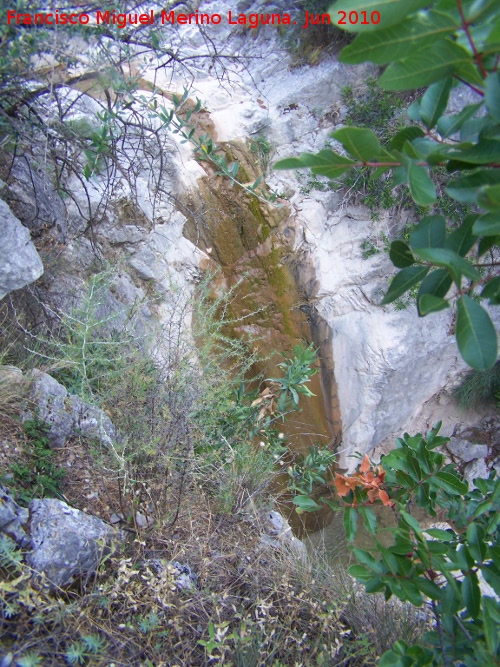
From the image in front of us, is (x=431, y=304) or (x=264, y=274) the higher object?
(x=431, y=304)

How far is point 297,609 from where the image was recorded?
6.45 ft

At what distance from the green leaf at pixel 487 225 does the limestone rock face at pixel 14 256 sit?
2.22 m

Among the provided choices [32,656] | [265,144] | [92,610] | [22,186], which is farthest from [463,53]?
[265,144]

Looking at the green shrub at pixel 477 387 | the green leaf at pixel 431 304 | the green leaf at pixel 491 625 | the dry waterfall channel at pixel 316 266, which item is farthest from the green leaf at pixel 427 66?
the green shrub at pixel 477 387

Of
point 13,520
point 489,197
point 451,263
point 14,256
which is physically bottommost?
point 13,520

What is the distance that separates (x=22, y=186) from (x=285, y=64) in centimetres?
287

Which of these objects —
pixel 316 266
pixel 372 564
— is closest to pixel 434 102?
pixel 372 564

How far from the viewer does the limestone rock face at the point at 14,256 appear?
230 cm

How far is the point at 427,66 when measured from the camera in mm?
742

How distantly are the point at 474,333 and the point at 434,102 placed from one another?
0.52 m

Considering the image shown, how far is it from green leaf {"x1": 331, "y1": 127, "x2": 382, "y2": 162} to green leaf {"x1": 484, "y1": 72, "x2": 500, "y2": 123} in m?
0.18

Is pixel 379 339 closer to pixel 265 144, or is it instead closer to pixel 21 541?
pixel 265 144

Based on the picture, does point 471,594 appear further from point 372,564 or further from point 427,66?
point 427,66

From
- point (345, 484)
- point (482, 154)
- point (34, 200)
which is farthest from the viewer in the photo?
point (34, 200)
